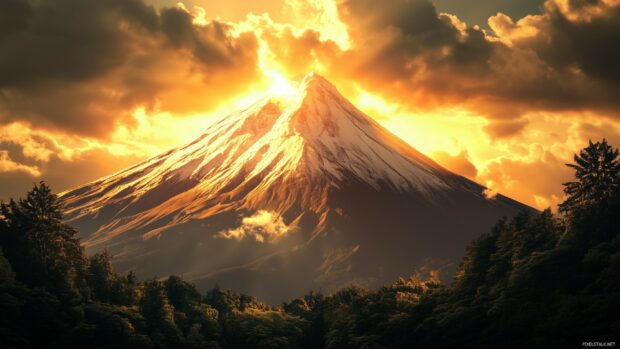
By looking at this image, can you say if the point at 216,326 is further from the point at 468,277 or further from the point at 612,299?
the point at 612,299

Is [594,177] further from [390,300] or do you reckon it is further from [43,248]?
[43,248]

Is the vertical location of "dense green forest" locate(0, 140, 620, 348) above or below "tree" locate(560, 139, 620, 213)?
below

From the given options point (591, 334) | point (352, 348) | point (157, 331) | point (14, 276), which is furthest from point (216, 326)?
point (591, 334)

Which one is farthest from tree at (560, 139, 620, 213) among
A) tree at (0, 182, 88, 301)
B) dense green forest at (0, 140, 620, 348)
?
tree at (0, 182, 88, 301)

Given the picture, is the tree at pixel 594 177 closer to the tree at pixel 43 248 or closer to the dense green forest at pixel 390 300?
the dense green forest at pixel 390 300

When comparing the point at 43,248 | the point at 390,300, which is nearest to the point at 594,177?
the point at 390,300

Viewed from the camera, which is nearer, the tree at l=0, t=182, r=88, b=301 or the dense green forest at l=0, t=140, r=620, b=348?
the dense green forest at l=0, t=140, r=620, b=348

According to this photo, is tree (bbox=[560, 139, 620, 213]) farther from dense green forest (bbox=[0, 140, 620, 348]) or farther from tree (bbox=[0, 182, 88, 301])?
tree (bbox=[0, 182, 88, 301])
